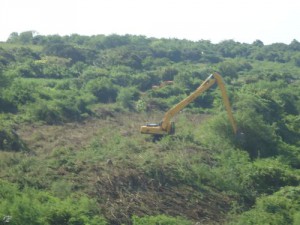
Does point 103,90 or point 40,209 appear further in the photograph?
point 103,90

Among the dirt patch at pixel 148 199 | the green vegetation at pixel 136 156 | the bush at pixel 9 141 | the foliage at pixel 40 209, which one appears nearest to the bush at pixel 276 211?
the green vegetation at pixel 136 156

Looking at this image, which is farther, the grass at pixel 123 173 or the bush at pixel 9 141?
the bush at pixel 9 141

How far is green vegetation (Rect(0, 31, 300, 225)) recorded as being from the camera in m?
15.0

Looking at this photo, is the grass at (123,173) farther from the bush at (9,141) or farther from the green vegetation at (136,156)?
the bush at (9,141)

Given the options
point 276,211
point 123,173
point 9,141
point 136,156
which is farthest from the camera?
point 136,156

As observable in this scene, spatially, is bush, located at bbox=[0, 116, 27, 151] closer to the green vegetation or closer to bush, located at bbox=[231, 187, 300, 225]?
the green vegetation

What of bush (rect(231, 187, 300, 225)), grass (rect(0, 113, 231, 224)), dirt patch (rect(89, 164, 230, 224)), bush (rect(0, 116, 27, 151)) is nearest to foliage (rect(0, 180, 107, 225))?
grass (rect(0, 113, 231, 224))

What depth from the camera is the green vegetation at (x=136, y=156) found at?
1502 centimetres

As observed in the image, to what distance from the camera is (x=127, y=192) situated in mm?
16625

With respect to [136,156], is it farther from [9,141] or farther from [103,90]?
[103,90]

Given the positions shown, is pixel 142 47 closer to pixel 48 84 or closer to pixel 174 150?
pixel 48 84

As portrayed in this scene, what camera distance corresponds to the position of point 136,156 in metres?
20.5

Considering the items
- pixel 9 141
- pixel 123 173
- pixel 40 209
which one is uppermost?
pixel 9 141

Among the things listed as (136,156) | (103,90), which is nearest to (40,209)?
(136,156)
